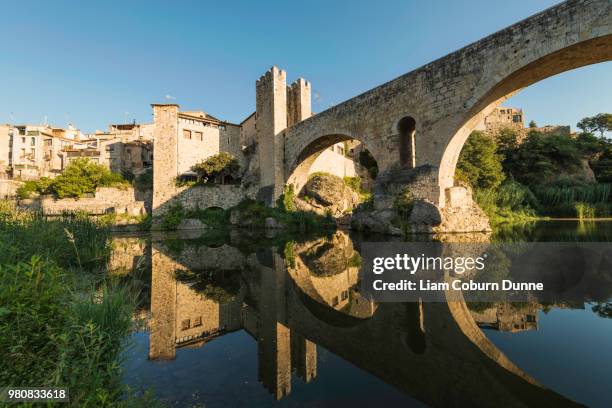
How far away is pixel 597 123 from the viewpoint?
31141mm

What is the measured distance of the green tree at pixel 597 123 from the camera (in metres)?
29.7

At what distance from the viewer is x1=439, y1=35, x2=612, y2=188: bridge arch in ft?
25.3

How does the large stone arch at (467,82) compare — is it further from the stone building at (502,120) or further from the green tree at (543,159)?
the stone building at (502,120)

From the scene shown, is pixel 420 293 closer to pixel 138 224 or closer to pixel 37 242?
pixel 37 242

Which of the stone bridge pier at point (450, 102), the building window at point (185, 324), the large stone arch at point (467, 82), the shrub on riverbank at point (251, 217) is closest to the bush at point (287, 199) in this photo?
the shrub on riverbank at point (251, 217)

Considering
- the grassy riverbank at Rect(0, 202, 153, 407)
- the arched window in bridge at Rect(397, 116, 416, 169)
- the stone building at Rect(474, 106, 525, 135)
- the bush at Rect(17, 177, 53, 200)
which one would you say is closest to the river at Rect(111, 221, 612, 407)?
the grassy riverbank at Rect(0, 202, 153, 407)

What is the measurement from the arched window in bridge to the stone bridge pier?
0.04 m

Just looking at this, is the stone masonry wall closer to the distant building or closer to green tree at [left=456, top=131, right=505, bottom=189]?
green tree at [left=456, top=131, right=505, bottom=189]

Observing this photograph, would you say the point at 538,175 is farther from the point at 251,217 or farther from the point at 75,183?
the point at 75,183

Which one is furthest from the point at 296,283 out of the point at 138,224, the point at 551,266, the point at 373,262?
the point at 138,224

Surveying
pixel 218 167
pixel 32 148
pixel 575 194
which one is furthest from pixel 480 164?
pixel 32 148

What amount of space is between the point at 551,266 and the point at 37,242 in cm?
916

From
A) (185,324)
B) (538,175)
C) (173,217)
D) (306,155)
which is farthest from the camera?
(538,175)

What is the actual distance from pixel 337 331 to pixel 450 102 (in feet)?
32.5
